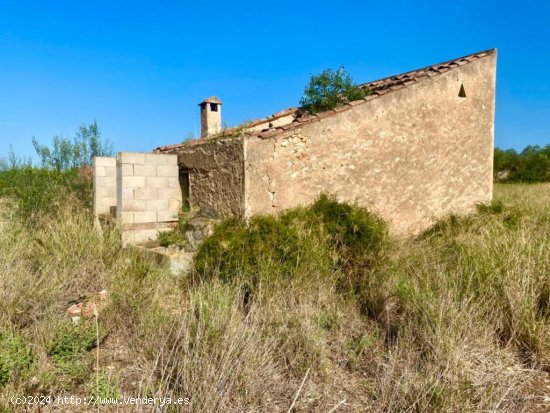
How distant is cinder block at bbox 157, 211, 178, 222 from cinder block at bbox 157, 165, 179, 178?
69cm

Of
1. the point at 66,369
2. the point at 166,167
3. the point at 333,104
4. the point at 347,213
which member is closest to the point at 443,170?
the point at 333,104

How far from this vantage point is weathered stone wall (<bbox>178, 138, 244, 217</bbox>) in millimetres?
5473

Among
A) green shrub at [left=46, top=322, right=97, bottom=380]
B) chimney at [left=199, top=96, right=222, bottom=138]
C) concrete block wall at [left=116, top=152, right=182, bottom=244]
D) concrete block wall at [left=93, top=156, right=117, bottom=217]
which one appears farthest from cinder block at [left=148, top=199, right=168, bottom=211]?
chimney at [left=199, top=96, right=222, bottom=138]

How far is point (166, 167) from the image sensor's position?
643cm

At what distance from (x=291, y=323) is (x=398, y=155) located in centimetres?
483

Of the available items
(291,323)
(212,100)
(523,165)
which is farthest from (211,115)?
(523,165)

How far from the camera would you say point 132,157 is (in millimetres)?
5961

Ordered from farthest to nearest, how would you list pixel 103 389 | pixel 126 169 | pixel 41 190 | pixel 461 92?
pixel 461 92
pixel 41 190
pixel 126 169
pixel 103 389

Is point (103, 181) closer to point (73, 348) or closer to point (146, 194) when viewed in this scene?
point (146, 194)

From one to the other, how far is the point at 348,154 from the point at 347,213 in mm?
1317

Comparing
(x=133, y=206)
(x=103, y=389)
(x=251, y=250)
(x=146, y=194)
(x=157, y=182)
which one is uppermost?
(x=157, y=182)

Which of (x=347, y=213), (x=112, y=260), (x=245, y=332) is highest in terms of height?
(x=347, y=213)

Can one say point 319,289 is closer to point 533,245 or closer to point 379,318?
point 379,318

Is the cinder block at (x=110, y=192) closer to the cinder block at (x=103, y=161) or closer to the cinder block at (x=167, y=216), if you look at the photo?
the cinder block at (x=103, y=161)
